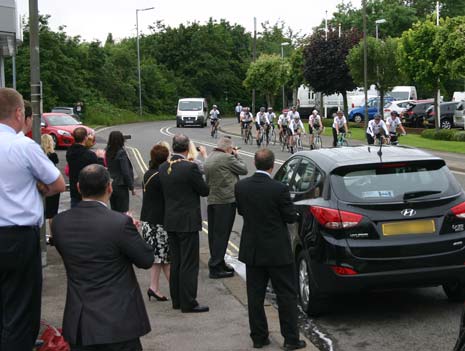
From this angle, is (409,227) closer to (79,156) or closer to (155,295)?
(155,295)

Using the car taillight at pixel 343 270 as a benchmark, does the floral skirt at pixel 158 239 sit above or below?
above

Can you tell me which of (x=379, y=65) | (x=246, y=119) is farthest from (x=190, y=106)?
(x=246, y=119)

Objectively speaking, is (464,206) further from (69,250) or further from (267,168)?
(69,250)

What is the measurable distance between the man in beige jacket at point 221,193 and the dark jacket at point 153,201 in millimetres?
1119

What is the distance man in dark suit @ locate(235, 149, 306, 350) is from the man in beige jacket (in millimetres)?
2333

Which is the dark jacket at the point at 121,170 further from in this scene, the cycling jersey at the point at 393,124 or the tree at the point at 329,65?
the tree at the point at 329,65

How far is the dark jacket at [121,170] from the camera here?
32.1 feet

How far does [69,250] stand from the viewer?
4.19 metres

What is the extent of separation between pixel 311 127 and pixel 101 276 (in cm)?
2557

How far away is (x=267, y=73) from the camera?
5750cm

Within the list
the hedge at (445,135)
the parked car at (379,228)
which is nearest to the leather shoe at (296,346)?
the parked car at (379,228)

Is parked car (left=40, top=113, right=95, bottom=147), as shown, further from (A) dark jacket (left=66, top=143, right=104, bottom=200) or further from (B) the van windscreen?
(B) the van windscreen

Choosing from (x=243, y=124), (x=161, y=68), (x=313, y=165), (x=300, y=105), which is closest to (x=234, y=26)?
(x=161, y=68)

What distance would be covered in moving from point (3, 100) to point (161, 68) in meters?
78.2
